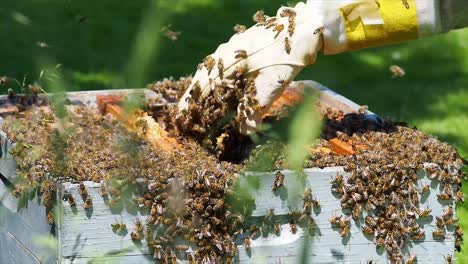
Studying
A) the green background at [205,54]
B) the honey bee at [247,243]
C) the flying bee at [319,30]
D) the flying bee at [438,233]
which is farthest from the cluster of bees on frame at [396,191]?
the green background at [205,54]

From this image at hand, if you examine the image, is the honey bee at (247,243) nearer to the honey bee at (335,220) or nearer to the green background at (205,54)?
the honey bee at (335,220)

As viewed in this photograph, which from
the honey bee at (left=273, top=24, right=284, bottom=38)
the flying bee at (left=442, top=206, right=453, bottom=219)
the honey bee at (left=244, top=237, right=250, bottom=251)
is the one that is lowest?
the honey bee at (left=244, top=237, right=250, bottom=251)

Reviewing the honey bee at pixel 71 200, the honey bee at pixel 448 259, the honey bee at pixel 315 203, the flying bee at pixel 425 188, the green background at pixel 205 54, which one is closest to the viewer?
the honey bee at pixel 71 200

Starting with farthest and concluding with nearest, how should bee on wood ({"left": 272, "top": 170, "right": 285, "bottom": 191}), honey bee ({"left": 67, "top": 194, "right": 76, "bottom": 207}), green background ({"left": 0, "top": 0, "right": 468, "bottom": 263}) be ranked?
green background ({"left": 0, "top": 0, "right": 468, "bottom": 263}) → bee on wood ({"left": 272, "top": 170, "right": 285, "bottom": 191}) → honey bee ({"left": 67, "top": 194, "right": 76, "bottom": 207})

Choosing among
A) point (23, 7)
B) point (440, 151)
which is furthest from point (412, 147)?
point (23, 7)

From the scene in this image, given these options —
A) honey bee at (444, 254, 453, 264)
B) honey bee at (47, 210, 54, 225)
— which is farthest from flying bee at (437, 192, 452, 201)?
honey bee at (47, 210, 54, 225)

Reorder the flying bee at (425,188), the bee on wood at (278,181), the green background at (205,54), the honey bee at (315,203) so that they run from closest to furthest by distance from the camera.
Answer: the bee on wood at (278,181)
the honey bee at (315,203)
the flying bee at (425,188)
the green background at (205,54)

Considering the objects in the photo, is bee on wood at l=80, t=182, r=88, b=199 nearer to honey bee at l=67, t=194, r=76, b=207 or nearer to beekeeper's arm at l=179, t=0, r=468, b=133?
honey bee at l=67, t=194, r=76, b=207

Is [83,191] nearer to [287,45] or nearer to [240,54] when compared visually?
[240,54]
